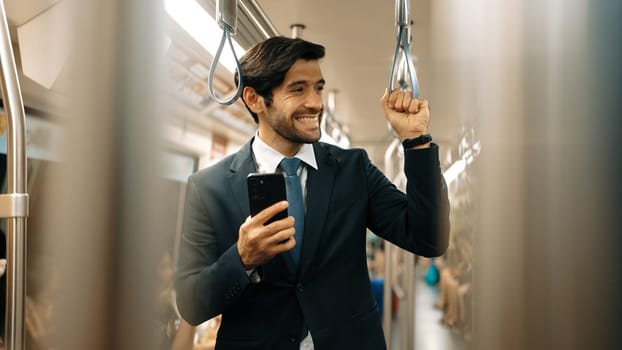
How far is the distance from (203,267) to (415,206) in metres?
0.38

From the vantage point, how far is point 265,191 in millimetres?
796

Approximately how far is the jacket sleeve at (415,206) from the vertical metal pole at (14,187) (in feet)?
2.03

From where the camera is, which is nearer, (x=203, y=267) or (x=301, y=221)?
(x=203, y=267)

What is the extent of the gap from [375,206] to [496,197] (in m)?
0.42

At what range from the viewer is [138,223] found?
612 millimetres

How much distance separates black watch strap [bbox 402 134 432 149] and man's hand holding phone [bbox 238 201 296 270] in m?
0.23

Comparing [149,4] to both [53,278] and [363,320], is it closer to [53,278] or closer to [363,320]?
[53,278]

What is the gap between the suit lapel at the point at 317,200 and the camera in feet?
2.94

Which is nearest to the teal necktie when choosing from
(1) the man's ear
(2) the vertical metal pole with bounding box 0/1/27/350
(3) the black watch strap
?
(1) the man's ear

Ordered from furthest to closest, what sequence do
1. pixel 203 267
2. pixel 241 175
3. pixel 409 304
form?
pixel 409 304
pixel 241 175
pixel 203 267

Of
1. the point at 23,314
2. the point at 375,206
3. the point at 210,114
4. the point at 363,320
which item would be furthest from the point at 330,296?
the point at 23,314

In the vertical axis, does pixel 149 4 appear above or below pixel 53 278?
above

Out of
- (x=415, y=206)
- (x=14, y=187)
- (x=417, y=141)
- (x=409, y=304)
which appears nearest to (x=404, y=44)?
(x=417, y=141)

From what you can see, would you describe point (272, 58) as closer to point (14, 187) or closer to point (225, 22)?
point (225, 22)
